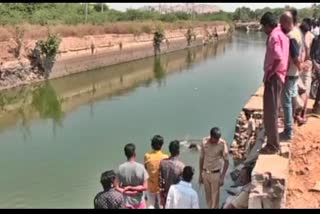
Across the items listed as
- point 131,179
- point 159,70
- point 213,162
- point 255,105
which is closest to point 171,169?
point 131,179

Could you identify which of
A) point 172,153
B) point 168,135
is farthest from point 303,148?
point 168,135

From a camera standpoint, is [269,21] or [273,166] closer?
[273,166]

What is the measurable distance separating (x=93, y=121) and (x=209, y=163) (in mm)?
9262

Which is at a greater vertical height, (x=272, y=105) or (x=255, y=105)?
(x=272, y=105)

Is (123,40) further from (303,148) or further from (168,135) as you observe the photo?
(303,148)

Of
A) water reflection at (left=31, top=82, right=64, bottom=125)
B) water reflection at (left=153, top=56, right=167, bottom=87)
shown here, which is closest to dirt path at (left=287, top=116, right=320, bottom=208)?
water reflection at (left=31, top=82, right=64, bottom=125)

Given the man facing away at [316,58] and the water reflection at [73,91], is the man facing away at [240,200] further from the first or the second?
the water reflection at [73,91]

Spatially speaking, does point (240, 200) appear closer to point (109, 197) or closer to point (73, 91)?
point (109, 197)

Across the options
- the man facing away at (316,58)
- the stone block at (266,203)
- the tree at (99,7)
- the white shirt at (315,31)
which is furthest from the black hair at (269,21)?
the tree at (99,7)

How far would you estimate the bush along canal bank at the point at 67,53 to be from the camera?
68.5ft

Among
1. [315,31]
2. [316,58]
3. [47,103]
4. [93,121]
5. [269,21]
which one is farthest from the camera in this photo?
[47,103]

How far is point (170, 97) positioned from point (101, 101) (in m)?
2.79

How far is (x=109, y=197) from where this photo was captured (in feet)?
14.3

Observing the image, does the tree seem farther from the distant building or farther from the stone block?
the stone block
